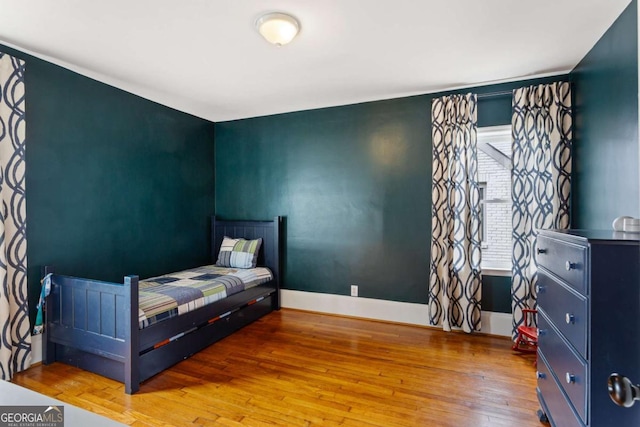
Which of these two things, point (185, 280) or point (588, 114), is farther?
point (185, 280)

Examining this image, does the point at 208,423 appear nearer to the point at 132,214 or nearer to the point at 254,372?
the point at 254,372

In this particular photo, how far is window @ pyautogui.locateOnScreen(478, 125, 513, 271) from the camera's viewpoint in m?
3.24

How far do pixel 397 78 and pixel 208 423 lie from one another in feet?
10.1

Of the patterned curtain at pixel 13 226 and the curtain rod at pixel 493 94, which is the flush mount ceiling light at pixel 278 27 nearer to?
the patterned curtain at pixel 13 226

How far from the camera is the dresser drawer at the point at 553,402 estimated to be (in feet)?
4.65

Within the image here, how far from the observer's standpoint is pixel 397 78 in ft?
9.89

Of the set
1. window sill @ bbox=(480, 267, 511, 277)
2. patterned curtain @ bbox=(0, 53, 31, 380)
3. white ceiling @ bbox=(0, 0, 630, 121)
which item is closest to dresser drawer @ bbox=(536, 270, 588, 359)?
window sill @ bbox=(480, 267, 511, 277)

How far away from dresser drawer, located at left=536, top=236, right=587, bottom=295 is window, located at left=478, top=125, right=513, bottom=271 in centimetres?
149

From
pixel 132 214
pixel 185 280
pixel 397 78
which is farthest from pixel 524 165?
pixel 132 214

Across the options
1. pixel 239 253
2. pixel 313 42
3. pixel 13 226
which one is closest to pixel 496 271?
pixel 313 42

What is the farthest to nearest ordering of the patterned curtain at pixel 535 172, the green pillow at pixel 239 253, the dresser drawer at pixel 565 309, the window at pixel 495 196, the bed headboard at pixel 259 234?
the bed headboard at pixel 259 234, the green pillow at pixel 239 253, the window at pixel 495 196, the patterned curtain at pixel 535 172, the dresser drawer at pixel 565 309

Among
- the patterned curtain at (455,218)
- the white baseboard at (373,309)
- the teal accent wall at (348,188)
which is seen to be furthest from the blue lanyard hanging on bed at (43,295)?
the patterned curtain at (455,218)

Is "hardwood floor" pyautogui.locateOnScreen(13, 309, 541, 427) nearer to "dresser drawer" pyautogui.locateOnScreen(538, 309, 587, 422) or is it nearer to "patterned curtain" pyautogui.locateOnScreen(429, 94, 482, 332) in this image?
"patterned curtain" pyautogui.locateOnScreen(429, 94, 482, 332)

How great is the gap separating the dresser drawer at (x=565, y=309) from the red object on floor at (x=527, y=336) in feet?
3.10
